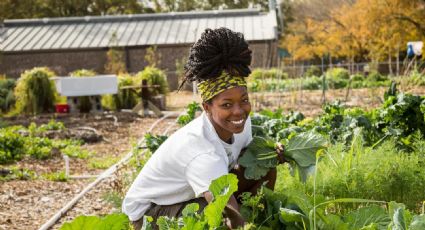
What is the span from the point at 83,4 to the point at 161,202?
3975 cm

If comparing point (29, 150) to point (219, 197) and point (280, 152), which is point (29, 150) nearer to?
point (280, 152)

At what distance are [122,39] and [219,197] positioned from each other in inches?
1098

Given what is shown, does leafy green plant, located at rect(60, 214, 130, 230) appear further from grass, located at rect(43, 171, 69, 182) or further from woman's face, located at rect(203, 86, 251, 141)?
grass, located at rect(43, 171, 69, 182)

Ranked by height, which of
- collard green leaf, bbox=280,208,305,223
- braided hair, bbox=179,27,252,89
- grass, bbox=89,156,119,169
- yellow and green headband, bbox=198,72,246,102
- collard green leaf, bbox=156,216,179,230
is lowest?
grass, bbox=89,156,119,169

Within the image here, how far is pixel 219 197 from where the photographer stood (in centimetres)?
177

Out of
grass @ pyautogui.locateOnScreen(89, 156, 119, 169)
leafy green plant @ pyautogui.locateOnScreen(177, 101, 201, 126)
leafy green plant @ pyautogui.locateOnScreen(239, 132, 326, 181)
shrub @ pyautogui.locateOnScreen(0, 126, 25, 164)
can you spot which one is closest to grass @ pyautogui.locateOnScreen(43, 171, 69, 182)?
grass @ pyautogui.locateOnScreen(89, 156, 119, 169)

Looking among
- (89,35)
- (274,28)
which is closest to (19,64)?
(89,35)

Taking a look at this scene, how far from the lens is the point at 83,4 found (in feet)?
133

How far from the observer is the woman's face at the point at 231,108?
248 centimetres

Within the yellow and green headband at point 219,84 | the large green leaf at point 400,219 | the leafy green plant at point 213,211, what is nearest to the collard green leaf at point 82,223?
the leafy green plant at point 213,211

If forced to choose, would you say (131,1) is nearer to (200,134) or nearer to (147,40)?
(147,40)

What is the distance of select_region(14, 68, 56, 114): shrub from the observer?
14906 mm

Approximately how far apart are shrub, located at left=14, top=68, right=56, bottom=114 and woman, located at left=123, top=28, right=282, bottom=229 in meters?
12.7

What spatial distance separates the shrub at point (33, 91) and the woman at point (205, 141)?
12.7 metres
